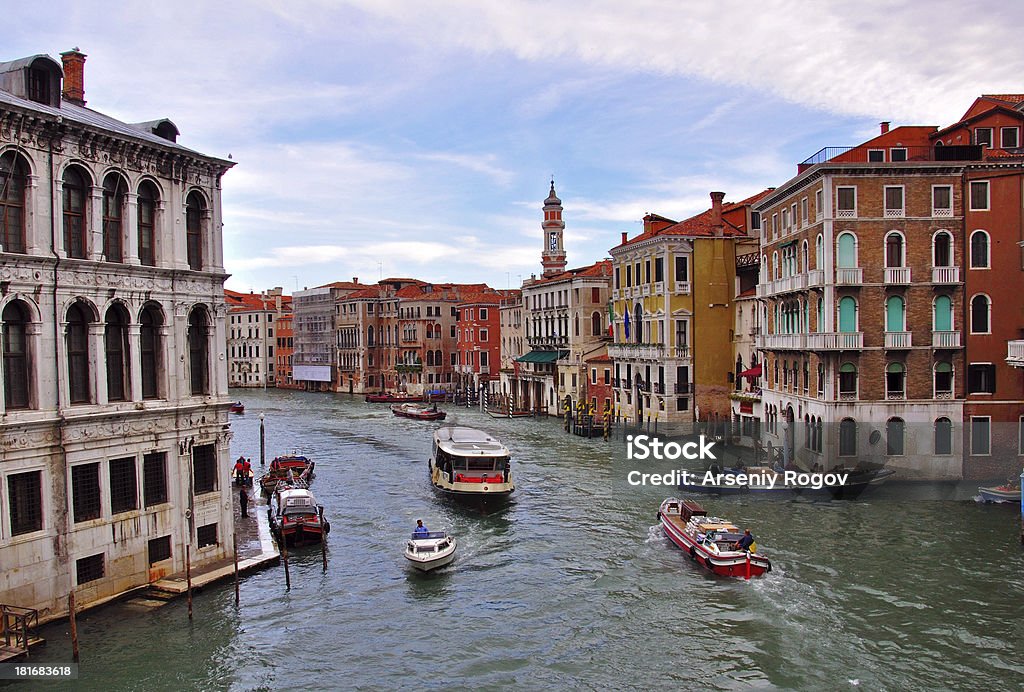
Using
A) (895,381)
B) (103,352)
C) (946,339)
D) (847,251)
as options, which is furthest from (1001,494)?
(103,352)

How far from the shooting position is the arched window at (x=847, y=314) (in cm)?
3047

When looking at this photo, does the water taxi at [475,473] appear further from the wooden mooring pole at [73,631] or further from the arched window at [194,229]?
the wooden mooring pole at [73,631]

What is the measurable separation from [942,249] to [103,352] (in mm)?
25942

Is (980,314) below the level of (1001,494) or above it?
above

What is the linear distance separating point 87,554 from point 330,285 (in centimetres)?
8851

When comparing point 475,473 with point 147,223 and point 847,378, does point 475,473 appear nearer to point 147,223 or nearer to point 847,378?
point 847,378

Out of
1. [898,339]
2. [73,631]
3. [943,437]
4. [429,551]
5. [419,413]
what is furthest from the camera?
[419,413]

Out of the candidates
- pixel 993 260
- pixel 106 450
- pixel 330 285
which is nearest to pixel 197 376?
pixel 106 450

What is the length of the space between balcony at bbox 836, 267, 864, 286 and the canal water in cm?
703

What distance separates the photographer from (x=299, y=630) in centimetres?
1781

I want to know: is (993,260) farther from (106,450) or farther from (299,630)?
(106,450)

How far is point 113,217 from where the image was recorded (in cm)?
1830

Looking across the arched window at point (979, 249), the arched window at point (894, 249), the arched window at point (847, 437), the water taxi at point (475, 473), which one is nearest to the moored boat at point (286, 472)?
the water taxi at point (475, 473)

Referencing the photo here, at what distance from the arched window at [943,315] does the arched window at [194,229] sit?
23.4 meters
